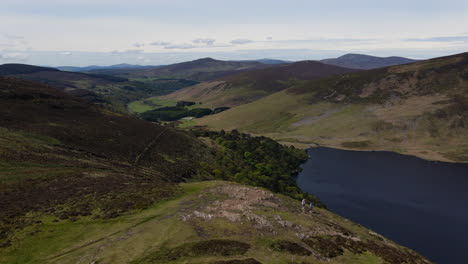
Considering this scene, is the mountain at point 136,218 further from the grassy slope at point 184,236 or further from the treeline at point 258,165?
the treeline at point 258,165

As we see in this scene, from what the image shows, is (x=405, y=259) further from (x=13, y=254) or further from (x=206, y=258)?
(x=13, y=254)

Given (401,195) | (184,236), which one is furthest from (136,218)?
(401,195)

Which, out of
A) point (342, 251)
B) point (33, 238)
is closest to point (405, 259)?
point (342, 251)

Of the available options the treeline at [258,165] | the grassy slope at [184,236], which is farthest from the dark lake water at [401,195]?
the grassy slope at [184,236]

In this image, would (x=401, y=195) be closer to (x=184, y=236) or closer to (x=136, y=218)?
(x=184, y=236)

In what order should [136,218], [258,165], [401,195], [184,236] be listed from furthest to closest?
[258,165], [401,195], [136,218], [184,236]

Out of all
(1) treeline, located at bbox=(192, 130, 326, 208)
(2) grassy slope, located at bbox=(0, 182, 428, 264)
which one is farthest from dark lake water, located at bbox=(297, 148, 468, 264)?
(2) grassy slope, located at bbox=(0, 182, 428, 264)
